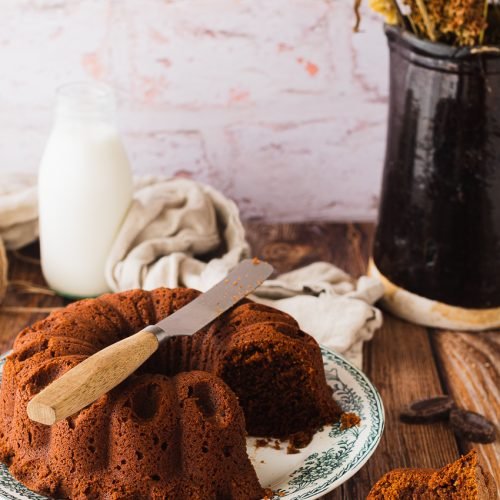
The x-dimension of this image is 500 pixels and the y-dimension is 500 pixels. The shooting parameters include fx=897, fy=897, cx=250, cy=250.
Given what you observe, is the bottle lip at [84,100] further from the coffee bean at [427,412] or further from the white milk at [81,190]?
the coffee bean at [427,412]

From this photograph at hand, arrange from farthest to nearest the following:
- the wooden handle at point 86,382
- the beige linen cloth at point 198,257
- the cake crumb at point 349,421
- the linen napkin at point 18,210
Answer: the linen napkin at point 18,210 → the beige linen cloth at point 198,257 → the cake crumb at point 349,421 → the wooden handle at point 86,382

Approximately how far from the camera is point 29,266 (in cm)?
232

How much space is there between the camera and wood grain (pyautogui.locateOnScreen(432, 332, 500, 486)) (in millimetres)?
1682

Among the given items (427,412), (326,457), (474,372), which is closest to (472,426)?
(427,412)

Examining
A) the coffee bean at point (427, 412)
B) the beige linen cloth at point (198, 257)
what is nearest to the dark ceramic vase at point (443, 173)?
the beige linen cloth at point (198, 257)

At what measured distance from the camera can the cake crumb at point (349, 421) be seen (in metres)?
1.55

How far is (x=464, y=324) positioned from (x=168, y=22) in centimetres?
111

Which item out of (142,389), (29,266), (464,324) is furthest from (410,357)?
(29,266)

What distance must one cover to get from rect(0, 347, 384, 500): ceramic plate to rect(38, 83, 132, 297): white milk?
49cm

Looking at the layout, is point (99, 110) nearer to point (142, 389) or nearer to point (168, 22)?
point (168, 22)

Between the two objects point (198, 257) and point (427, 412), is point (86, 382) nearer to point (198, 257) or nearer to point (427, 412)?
point (427, 412)

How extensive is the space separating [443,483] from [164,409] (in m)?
0.42

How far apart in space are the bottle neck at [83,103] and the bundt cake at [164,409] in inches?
23.0

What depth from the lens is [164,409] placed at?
133 centimetres
